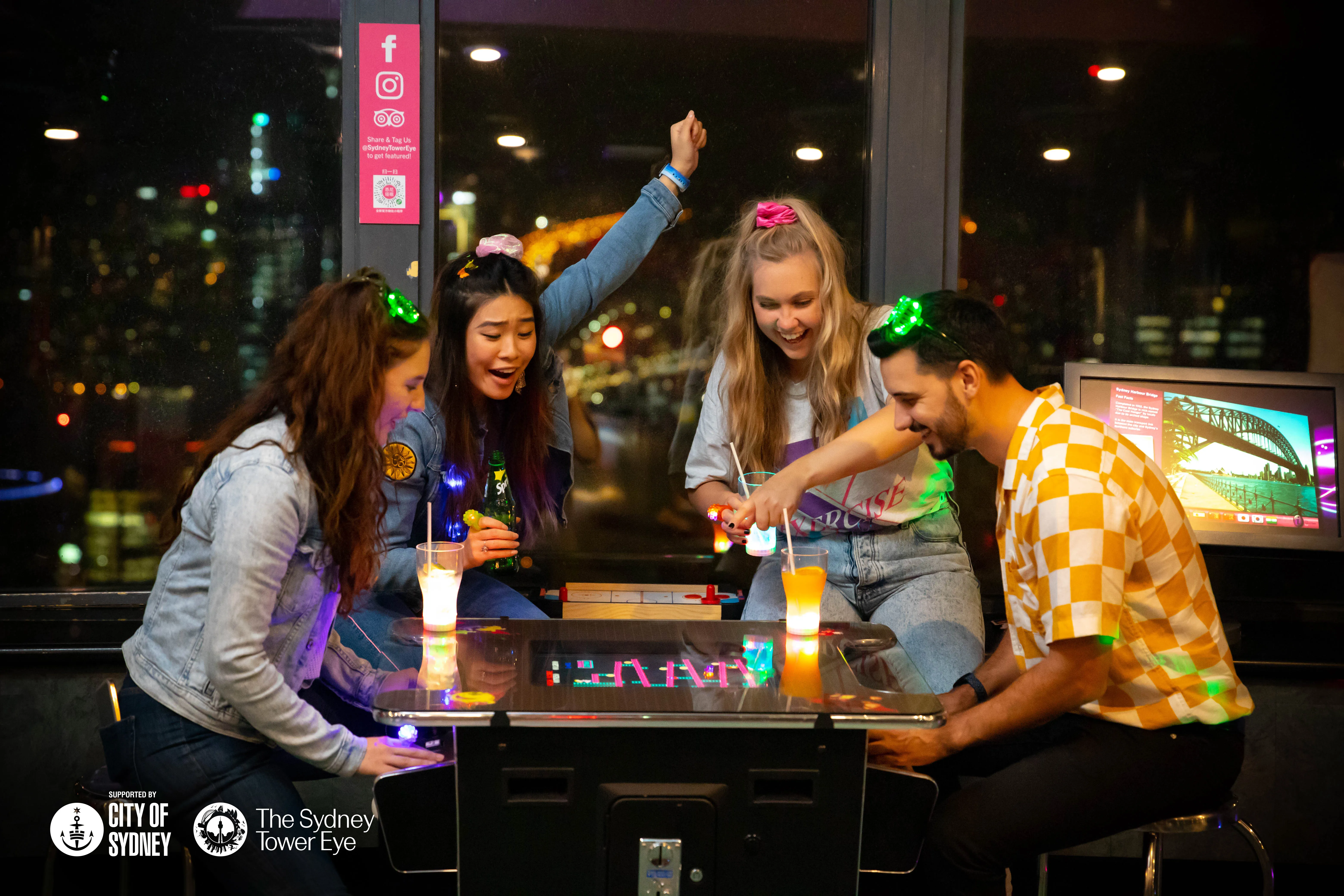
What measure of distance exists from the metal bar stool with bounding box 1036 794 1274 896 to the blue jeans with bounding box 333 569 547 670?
1255 millimetres

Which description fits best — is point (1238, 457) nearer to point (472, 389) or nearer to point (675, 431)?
point (675, 431)

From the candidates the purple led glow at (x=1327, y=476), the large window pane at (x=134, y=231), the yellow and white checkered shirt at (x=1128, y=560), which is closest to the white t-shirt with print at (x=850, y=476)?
the yellow and white checkered shirt at (x=1128, y=560)

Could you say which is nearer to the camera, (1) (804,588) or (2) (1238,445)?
(1) (804,588)

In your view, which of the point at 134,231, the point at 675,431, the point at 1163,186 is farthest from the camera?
the point at 675,431

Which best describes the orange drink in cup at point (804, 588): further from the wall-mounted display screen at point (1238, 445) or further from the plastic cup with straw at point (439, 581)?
the wall-mounted display screen at point (1238, 445)

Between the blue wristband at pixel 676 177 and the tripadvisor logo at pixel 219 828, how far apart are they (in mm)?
1930

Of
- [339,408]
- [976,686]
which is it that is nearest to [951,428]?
[976,686]

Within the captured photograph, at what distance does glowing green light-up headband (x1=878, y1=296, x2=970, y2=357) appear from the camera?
206cm

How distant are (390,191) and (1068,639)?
2.12 m

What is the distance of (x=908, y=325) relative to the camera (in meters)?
2.10

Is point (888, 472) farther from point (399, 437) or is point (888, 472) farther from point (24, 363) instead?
point (24, 363)

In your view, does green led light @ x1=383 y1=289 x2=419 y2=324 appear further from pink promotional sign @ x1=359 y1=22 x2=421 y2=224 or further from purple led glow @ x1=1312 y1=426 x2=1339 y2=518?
purple led glow @ x1=1312 y1=426 x2=1339 y2=518

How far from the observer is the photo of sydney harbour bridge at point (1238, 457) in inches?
115

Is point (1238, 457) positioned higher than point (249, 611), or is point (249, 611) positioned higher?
point (1238, 457)
